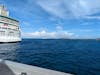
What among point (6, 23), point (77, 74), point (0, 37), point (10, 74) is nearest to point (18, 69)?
point (10, 74)

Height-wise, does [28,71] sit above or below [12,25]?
below

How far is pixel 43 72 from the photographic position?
13.1 ft

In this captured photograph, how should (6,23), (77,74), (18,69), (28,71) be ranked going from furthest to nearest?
(6,23) < (77,74) < (18,69) < (28,71)

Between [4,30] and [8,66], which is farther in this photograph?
[4,30]

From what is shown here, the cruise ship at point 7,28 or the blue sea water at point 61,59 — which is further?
the cruise ship at point 7,28

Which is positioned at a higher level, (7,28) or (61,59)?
(7,28)

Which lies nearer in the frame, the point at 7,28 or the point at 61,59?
the point at 61,59

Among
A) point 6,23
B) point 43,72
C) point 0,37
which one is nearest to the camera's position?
point 43,72

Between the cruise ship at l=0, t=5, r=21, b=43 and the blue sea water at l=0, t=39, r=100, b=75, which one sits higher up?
the cruise ship at l=0, t=5, r=21, b=43

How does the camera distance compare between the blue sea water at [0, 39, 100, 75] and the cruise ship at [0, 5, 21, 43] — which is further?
the cruise ship at [0, 5, 21, 43]

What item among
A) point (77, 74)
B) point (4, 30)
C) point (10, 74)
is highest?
point (4, 30)

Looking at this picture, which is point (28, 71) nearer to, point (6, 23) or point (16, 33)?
point (6, 23)

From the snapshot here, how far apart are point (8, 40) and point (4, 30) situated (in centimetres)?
504

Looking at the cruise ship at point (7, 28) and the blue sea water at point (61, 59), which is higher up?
the cruise ship at point (7, 28)
